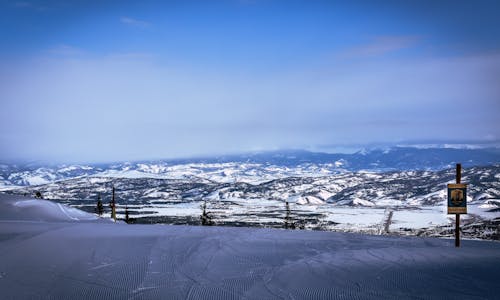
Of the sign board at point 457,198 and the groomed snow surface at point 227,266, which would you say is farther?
the sign board at point 457,198

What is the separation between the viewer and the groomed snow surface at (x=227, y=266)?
6.95m

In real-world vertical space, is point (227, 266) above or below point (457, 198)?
below

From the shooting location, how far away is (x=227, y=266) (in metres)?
8.53

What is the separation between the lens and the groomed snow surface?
6949mm

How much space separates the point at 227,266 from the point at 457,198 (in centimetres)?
633

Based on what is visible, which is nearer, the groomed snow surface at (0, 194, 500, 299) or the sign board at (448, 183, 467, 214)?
the groomed snow surface at (0, 194, 500, 299)

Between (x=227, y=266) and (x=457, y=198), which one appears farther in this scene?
(x=457, y=198)

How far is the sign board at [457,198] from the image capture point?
10891 mm

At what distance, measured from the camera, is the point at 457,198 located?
10938 millimetres

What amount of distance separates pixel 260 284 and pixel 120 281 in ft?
7.90

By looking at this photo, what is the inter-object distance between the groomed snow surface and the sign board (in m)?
1.06

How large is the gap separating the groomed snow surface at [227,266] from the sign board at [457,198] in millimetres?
1062

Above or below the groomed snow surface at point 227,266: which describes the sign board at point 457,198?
above

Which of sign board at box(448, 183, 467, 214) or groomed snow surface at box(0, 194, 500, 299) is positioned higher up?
sign board at box(448, 183, 467, 214)
